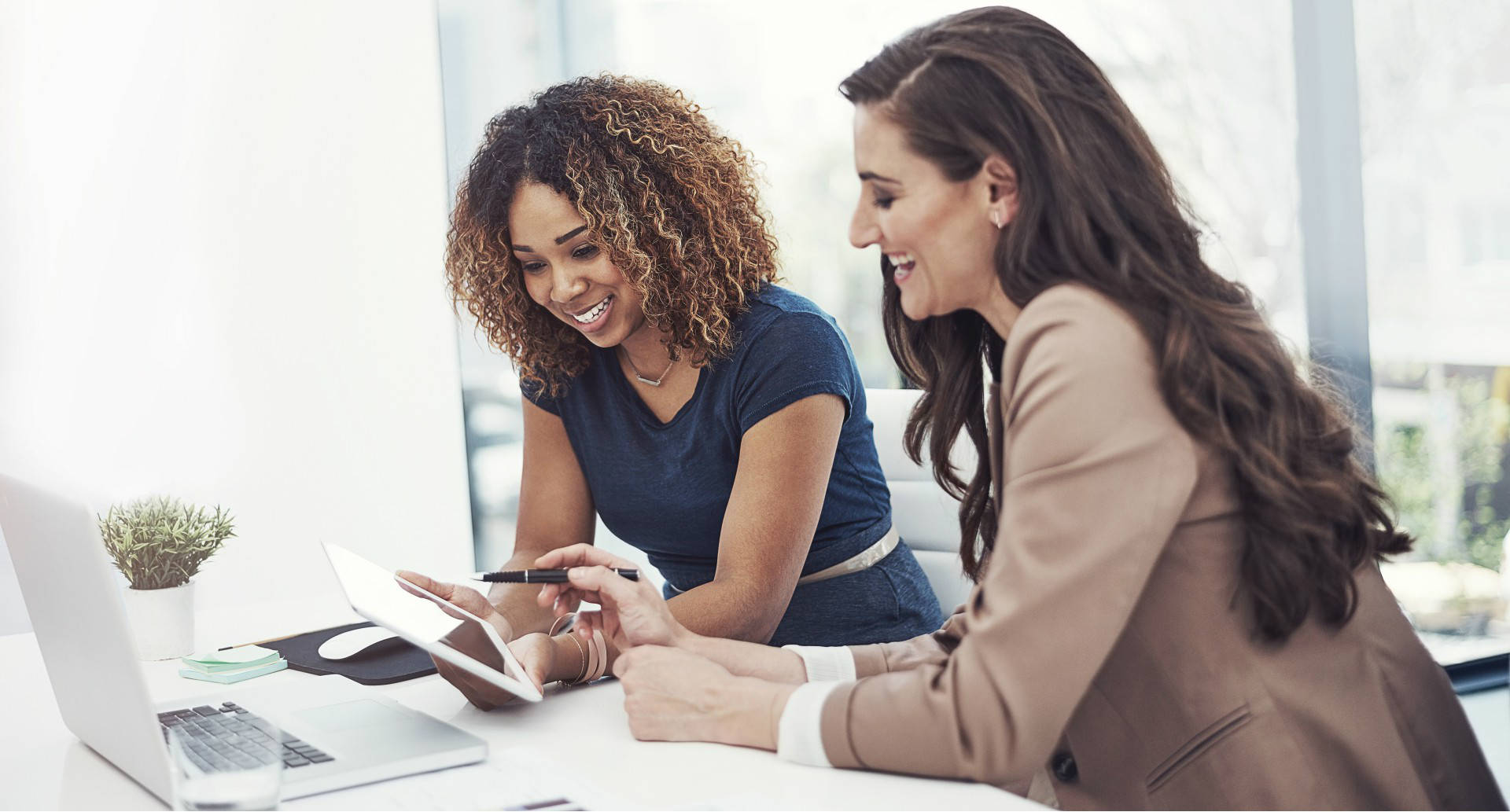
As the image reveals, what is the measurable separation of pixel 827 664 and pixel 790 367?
1.59ft

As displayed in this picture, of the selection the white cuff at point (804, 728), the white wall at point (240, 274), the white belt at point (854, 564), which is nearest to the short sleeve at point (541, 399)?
the white belt at point (854, 564)

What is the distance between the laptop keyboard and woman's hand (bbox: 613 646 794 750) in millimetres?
269

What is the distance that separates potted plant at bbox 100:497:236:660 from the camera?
1.56 meters

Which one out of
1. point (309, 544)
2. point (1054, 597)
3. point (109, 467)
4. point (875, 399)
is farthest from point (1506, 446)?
point (109, 467)

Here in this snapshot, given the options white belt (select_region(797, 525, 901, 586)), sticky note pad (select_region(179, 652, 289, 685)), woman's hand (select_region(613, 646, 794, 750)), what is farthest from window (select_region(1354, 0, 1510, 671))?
sticky note pad (select_region(179, 652, 289, 685))

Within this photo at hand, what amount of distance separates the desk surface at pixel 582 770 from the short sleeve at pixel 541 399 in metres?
0.58

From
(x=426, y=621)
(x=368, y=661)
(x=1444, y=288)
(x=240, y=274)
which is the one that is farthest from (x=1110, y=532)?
(x=240, y=274)

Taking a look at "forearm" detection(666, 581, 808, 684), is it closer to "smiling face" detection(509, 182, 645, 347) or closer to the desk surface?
the desk surface

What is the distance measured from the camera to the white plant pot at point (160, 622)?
5.11 ft

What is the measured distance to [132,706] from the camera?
974 mm

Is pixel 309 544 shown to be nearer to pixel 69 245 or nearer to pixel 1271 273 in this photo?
pixel 69 245

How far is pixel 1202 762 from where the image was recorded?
1026 millimetres

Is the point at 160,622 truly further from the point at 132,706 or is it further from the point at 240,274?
the point at 240,274

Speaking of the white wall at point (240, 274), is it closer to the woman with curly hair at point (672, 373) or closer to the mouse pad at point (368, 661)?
the woman with curly hair at point (672, 373)
